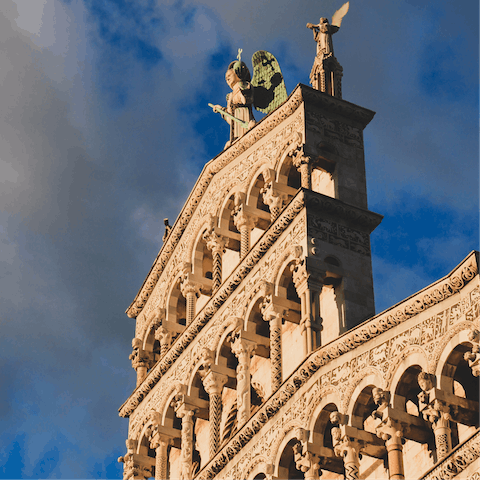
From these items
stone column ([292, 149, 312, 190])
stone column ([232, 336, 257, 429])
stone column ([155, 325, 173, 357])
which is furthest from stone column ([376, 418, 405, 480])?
stone column ([155, 325, 173, 357])

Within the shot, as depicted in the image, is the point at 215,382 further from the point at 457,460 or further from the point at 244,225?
the point at 457,460

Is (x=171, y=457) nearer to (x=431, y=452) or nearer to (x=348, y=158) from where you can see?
(x=348, y=158)

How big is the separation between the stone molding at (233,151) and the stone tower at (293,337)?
1.9 inches

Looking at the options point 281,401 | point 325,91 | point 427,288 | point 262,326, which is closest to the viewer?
point 427,288

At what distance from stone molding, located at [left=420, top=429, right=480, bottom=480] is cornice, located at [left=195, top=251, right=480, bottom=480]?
17 cm

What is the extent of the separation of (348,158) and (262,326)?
4.68m

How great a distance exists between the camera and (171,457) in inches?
1379

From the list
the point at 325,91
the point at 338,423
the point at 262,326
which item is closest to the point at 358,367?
the point at 338,423

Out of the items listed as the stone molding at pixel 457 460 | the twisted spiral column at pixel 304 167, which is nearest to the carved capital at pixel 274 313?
the twisted spiral column at pixel 304 167

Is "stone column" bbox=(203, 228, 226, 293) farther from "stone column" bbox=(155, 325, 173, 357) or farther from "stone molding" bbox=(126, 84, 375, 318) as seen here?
"stone column" bbox=(155, 325, 173, 357)

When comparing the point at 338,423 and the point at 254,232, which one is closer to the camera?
the point at 338,423

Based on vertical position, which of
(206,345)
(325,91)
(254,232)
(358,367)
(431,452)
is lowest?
(431,452)

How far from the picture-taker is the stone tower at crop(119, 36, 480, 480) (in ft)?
77.4

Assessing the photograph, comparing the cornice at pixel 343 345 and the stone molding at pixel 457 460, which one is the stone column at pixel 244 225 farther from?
the stone molding at pixel 457 460
